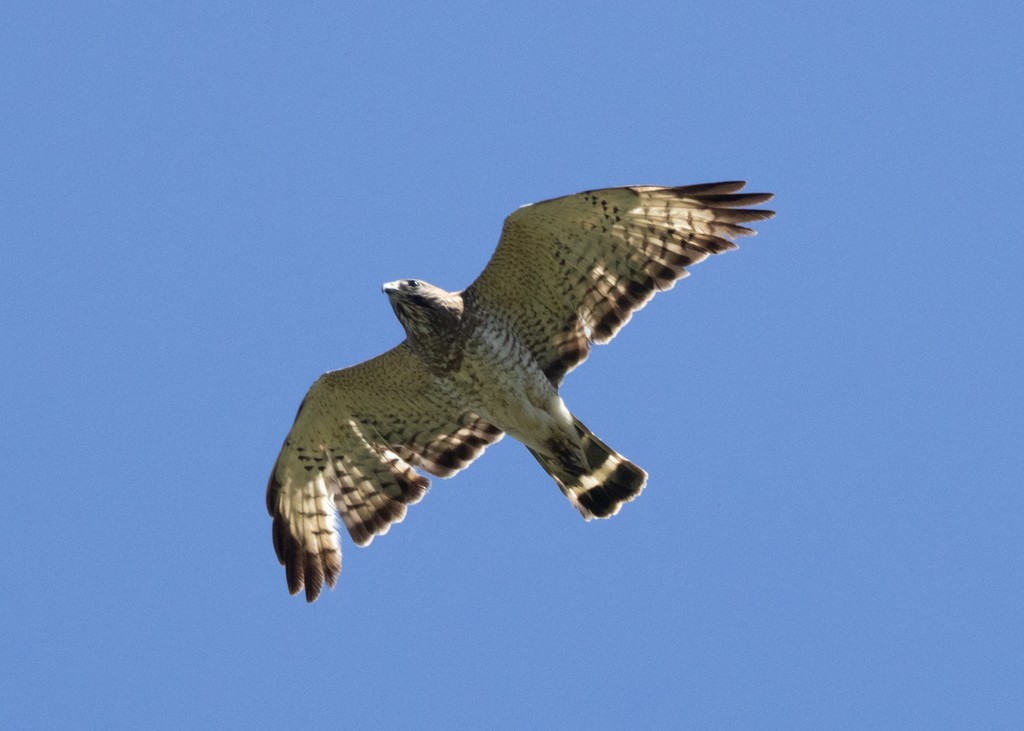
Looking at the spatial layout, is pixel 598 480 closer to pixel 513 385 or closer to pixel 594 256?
pixel 513 385

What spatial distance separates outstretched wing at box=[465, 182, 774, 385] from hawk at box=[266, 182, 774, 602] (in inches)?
0.4

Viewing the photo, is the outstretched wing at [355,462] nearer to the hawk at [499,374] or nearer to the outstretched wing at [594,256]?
the hawk at [499,374]

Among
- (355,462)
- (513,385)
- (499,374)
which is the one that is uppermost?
(355,462)

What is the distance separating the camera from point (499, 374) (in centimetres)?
1248

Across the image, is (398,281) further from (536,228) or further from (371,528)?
(371,528)

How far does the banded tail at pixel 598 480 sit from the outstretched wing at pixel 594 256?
757 millimetres

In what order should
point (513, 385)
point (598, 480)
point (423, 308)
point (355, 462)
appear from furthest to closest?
point (355, 462) < point (598, 480) < point (513, 385) < point (423, 308)

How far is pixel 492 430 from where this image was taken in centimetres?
1334

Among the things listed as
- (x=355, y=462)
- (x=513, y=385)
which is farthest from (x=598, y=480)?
(x=355, y=462)

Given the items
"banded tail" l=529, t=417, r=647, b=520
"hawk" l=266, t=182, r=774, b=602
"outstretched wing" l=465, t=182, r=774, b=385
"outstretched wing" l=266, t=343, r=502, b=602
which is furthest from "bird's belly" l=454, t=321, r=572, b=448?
"outstretched wing" l=266, t=343, r=502, b=602

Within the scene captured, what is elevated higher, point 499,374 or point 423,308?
point 423,308

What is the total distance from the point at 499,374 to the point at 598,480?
1293 millimetres

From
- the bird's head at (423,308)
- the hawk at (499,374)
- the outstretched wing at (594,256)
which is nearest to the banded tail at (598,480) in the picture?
the hawk at (499,374)

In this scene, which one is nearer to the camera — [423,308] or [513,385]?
[423,308]
